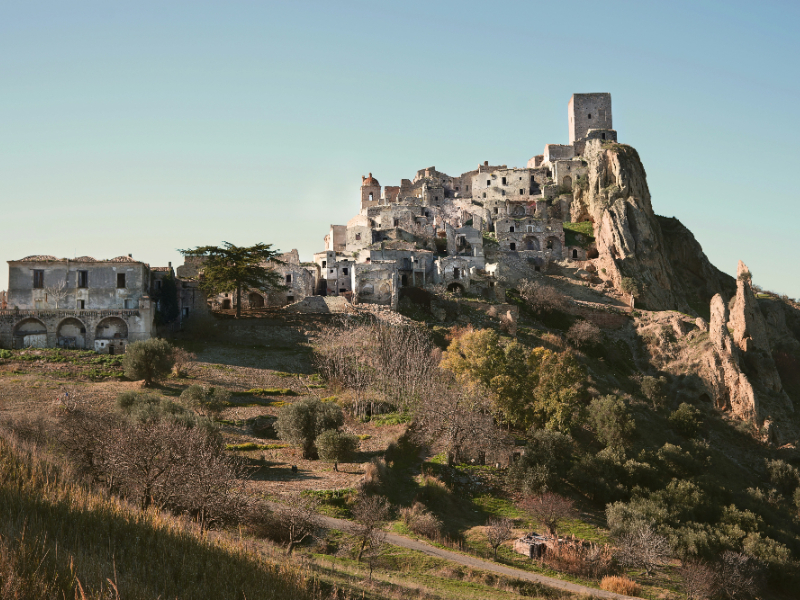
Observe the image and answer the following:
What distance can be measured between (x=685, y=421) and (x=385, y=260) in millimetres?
24121

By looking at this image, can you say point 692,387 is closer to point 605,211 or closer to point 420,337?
point 420,337

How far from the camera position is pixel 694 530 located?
30.6 metres

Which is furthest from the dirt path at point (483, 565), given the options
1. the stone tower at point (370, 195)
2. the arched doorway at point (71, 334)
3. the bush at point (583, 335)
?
the stone tower at point (370, 195)

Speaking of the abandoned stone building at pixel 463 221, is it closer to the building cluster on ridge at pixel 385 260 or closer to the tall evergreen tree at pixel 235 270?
the building cluster on ridge at pixel 385 260

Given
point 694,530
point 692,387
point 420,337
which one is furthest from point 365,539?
point 692,387

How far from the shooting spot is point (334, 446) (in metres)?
28.8

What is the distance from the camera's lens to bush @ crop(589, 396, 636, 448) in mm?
37375

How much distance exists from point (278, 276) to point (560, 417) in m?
24.9

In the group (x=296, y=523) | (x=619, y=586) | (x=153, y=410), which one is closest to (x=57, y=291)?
(x=153, y=410)

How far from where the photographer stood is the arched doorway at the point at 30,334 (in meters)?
42.4

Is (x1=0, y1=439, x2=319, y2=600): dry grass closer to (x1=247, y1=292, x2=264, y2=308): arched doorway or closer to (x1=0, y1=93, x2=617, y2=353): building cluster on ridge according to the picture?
(x1=0, y1=93, x2=617, y2=353): building cluster on ridge

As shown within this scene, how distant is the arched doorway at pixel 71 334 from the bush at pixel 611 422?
94.6 ft

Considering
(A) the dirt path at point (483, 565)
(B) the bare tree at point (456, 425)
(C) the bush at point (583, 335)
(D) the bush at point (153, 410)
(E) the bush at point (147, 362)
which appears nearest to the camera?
(A) the dirt path at point (483, 565)

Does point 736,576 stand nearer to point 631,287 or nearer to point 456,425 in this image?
point 456,425
